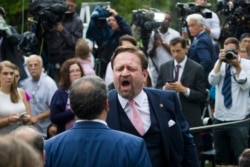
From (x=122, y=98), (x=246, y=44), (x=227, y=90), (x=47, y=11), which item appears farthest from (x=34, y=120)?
(x=122, y=98)

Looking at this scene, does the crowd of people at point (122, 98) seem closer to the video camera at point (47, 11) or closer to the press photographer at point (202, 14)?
the press photographer at point (202, 14)

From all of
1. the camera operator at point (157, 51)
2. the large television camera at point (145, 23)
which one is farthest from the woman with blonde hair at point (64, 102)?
the large television camera at point (145, 23)

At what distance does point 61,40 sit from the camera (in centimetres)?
1161

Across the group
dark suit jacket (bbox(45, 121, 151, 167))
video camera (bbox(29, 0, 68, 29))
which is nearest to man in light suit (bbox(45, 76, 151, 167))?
dark suit jacket (bbox(45, 121, 151, 167))

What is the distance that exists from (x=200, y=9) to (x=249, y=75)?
3.47 m

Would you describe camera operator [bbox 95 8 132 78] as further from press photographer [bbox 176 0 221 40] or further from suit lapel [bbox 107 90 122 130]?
suit lapel [bbox 107 90 122 130]

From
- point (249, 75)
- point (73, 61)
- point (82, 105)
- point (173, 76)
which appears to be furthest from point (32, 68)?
point (82, 105)

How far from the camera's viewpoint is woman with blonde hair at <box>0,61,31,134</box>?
30.6ft

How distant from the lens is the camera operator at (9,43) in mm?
10617

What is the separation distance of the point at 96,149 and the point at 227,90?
239 inches

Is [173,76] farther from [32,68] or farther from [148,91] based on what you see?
[148,91]

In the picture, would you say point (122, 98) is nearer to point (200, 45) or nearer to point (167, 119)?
point (167, 119)

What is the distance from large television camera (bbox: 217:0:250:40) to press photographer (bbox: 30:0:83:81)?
3.24 meters

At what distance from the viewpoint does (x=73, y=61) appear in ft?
32.8
